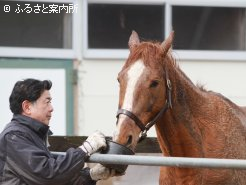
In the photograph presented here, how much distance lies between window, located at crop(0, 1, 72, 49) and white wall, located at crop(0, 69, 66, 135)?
33 centimetres

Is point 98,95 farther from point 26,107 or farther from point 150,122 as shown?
point 26,107

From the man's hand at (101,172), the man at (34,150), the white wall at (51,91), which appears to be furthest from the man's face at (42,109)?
the white wall at (51,91)

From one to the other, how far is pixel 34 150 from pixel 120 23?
5.05 m

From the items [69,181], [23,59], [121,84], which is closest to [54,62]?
[23,59]

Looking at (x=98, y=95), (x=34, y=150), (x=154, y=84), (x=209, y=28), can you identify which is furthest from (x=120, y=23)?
(x=34, y=150)

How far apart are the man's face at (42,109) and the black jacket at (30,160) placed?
5 cm

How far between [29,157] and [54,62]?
4.72 m

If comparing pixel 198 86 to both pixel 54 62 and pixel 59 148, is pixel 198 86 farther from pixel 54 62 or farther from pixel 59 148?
pixel 54 62

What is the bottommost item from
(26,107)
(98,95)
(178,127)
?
(178,127)

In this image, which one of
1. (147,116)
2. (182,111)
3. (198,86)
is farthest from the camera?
(198,86)

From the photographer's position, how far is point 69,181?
4.09m

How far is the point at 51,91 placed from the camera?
8516mm

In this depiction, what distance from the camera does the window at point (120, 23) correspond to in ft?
28.8

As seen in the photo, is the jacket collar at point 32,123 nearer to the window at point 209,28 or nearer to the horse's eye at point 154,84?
the horse's eye at point 154,84
